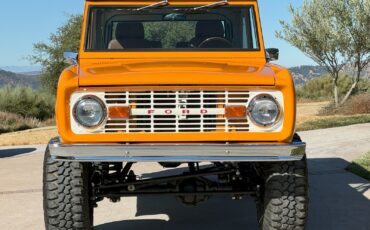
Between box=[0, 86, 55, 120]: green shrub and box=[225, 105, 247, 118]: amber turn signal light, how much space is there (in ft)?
75.0

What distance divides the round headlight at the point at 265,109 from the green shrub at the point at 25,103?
22922 millimetres

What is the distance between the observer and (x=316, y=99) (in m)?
32.0

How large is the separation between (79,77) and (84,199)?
2.94ft

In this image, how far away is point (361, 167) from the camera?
8055 mm

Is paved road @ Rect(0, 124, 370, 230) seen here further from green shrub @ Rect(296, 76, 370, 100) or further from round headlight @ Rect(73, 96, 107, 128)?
green shrub @ Rect(296, 76, 370, 100)

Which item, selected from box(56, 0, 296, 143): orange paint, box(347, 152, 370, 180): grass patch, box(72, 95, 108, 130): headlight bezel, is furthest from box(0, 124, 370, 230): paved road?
box(72, 95, 108, 130): headlight bezel

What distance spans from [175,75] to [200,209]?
7.49 ft

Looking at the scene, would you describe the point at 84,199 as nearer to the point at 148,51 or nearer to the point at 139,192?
the point at 139,192

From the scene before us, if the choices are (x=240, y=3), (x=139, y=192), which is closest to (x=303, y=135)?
(x=240, y=3)

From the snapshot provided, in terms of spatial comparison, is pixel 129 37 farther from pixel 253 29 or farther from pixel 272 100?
pixel 272 100

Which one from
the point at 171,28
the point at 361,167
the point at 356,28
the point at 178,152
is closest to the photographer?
the point at 178,152

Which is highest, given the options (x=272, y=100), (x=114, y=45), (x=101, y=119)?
(x=114, y=45)

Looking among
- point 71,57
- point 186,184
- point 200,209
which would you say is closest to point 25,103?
point 200,209

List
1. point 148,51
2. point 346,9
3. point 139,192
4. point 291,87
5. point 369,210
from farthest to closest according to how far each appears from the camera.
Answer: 1. point 346,9
2. point 369,210
3. point 148,51
4. point 139,192
5. point 291,87
